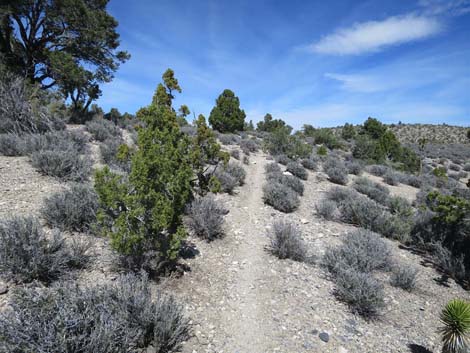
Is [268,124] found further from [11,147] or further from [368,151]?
[11,147]

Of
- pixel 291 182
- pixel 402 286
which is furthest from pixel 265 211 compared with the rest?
pixel 402 286

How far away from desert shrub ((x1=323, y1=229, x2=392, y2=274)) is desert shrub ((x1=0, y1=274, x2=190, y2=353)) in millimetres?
3208

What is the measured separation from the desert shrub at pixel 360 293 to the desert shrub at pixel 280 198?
3863 millimetres

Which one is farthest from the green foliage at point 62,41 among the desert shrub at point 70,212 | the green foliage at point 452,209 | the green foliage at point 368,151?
the green foliage at point 368,151

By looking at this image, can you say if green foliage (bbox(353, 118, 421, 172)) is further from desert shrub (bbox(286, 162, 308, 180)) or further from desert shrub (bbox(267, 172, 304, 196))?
desert shrub (bbox(267, 172, 304, 196))

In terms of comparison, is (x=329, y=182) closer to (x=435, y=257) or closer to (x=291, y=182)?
(x=291, y=182)

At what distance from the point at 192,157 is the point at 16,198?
3.95 metres

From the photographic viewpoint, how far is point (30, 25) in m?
14.7

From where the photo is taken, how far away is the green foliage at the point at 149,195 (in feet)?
11.7

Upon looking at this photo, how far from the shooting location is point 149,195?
11.8ft

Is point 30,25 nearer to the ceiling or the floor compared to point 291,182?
nearer to the ceiling

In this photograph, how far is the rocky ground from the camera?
3.39 m

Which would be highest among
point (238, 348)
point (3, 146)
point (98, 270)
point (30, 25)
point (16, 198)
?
point (30, 25)

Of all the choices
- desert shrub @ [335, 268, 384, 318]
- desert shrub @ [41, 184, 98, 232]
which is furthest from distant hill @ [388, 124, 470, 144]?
desert shrub @ [41, 184, 98, 232]
